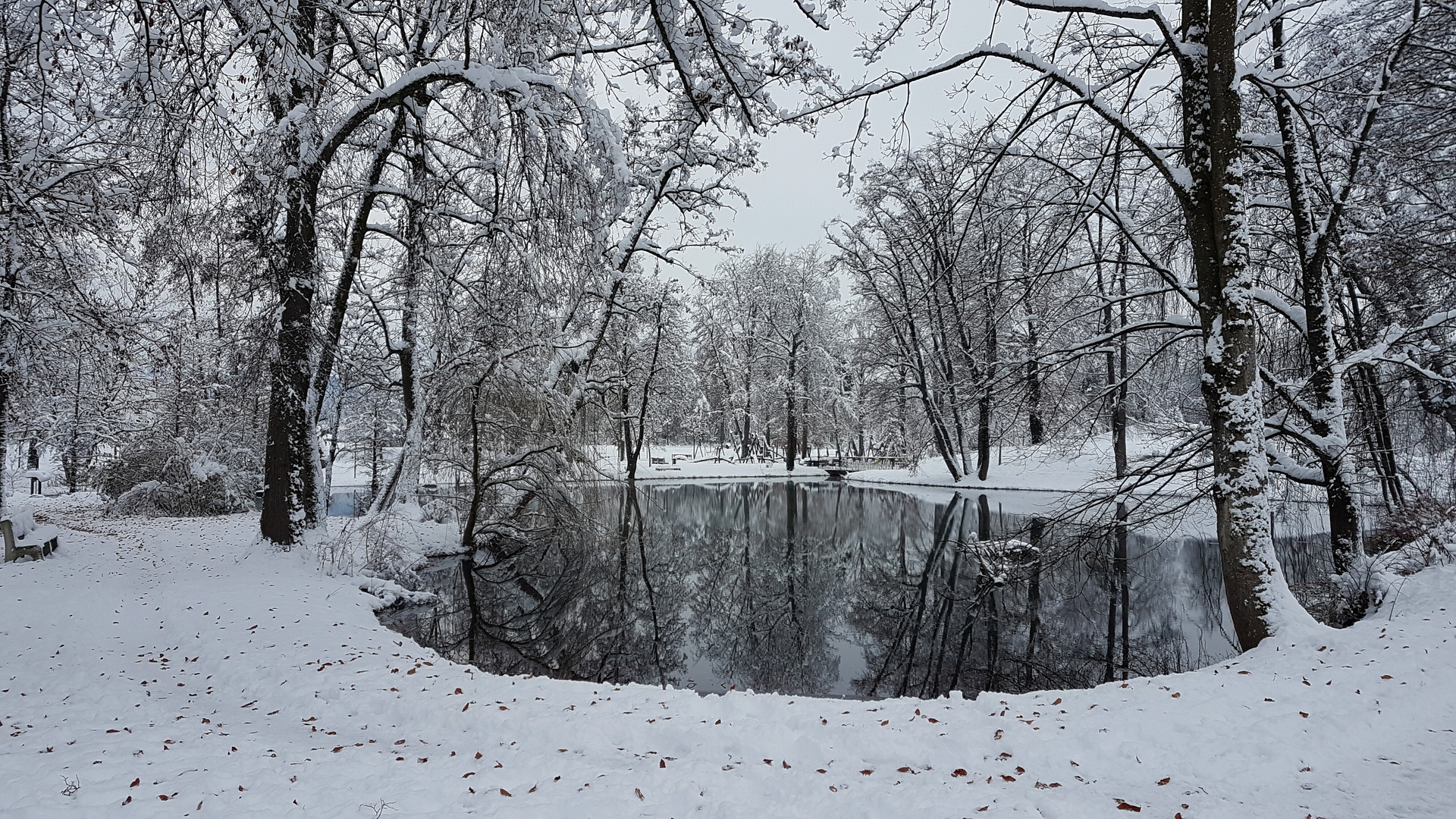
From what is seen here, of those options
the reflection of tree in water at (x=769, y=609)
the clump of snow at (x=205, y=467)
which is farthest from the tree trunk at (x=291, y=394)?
the clump of snow at (x=205, y=467)

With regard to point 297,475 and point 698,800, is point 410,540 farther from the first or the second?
point 698,800

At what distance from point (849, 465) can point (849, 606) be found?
27.3 m

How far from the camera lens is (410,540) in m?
11.3

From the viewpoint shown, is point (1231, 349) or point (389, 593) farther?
point (389, 593)

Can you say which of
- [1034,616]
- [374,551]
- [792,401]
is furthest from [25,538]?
[792,401]

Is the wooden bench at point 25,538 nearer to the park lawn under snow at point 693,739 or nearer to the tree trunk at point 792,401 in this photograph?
the park lawn under snow at point 693,739

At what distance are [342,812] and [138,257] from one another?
32.1 ft

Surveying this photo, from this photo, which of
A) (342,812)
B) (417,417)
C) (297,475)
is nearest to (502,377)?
(417,417)

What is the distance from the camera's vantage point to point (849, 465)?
35.9 m

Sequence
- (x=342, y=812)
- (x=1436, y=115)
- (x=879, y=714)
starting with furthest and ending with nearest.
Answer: (x=1436, y=115) < (x=879, y=714) < (x=342, y=812)

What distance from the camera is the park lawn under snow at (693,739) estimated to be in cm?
296

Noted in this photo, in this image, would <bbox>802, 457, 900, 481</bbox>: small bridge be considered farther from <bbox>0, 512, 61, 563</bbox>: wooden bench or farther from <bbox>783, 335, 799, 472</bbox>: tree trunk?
A: <bbox>0, 512, 61, 563</bbox>: wooden bench

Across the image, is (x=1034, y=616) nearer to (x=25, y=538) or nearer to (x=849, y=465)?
(x=25, y=538)

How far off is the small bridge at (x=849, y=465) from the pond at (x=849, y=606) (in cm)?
1582
